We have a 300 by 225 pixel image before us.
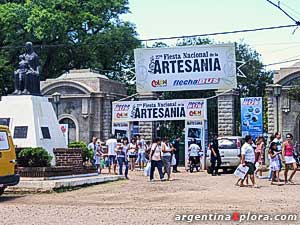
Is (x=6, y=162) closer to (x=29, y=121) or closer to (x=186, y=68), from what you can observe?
(x=29, y=121)

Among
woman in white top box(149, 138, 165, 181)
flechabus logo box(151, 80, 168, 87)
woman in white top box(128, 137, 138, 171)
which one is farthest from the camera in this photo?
flechabus logo box(151, 80, 168, 87)

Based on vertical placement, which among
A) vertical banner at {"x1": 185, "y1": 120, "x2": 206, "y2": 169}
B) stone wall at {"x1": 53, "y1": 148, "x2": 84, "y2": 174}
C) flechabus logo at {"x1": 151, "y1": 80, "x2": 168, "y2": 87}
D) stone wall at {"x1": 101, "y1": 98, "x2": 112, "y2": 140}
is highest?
flechabus logo at {"x1": 151, "y1": 80, "x2": 168, "y2": 87}

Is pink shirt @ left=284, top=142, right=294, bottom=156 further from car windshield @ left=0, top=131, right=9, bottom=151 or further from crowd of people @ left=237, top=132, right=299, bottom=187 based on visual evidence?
car windshield @ left=0, top=131, right=9, bottom=151

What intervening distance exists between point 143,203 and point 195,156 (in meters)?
13.1

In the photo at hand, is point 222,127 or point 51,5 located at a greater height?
point 51,5

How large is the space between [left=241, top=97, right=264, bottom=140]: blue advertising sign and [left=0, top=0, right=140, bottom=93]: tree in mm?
14916

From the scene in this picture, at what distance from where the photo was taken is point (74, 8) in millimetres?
45656

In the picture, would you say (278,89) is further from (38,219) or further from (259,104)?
(38,219)

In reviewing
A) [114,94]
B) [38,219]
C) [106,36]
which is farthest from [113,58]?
[38,219]

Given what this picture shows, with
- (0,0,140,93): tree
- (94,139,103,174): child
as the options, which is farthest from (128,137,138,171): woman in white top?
(0,0,140,93): tree

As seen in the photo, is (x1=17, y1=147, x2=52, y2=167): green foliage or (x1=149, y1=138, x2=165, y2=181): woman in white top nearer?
(x1=17, y1=147, x2=52, y2=167): green foliage

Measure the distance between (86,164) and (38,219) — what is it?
399 inches

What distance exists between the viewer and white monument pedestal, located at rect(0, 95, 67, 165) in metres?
21.2

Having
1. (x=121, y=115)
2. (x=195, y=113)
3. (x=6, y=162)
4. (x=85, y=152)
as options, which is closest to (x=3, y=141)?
(x=6, y=162)
